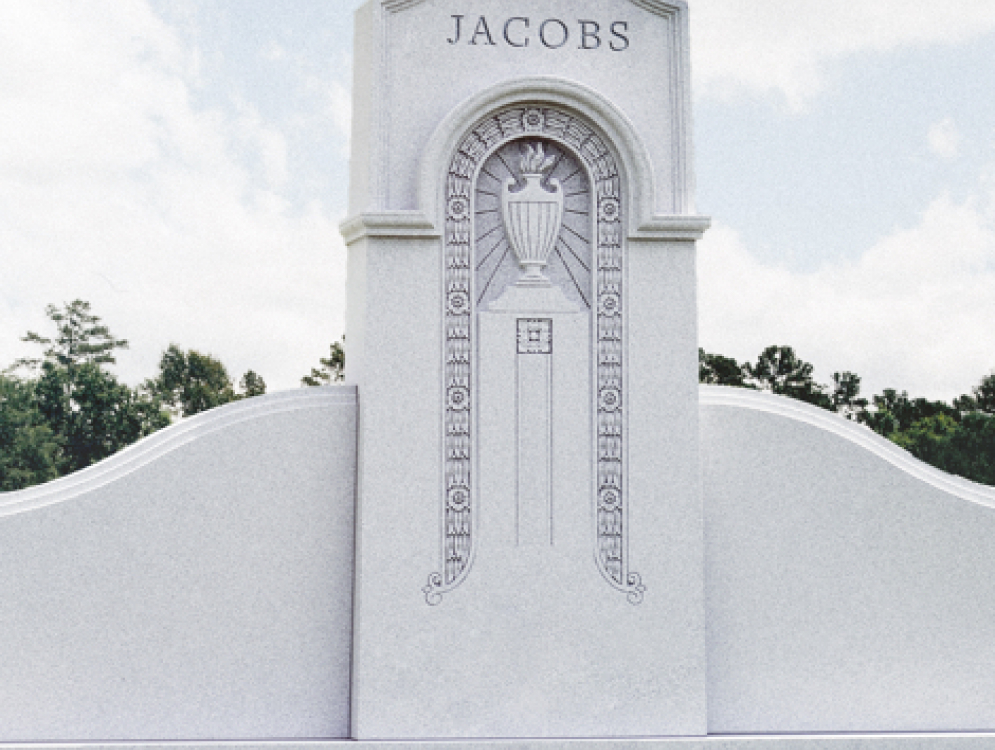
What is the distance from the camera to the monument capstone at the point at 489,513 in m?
9.23

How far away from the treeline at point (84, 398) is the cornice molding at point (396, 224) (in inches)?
1262

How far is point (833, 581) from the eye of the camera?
32.9ft

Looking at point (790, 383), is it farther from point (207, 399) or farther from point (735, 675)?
point (735, 675)

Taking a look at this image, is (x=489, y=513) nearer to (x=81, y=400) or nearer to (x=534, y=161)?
(x=534, y=161)

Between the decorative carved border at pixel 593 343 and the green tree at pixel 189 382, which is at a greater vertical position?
the green tree at pixel 189 382

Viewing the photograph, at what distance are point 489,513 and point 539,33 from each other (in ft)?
11.0

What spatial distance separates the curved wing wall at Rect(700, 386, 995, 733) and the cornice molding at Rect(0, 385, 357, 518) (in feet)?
8.94

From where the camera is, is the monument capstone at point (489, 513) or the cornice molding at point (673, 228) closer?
the monument capstone at point (489, 513)

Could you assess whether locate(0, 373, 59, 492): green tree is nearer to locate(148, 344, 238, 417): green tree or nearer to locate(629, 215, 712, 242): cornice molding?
locate(148, 344, 238, 417): green tree

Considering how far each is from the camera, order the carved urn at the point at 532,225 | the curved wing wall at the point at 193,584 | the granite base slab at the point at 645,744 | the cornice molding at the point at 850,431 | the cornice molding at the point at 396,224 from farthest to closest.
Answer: the cornice molding at the point at 850,431 → the carved urn at the point at 532,225 → the cornice molding at the point at 396,224 → the curved wing wall at the point at 193,584 → the granite base slab at the point at 645,744

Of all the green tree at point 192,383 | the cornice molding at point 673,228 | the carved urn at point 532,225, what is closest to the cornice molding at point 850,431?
the cornice molding at point 673,228

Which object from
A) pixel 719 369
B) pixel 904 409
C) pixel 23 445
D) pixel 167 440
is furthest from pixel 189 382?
pixel 167 440

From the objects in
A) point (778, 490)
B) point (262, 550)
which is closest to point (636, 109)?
point (778, 490)

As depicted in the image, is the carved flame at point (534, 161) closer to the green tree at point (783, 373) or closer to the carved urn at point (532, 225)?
the carved urn at point (532, 225)
